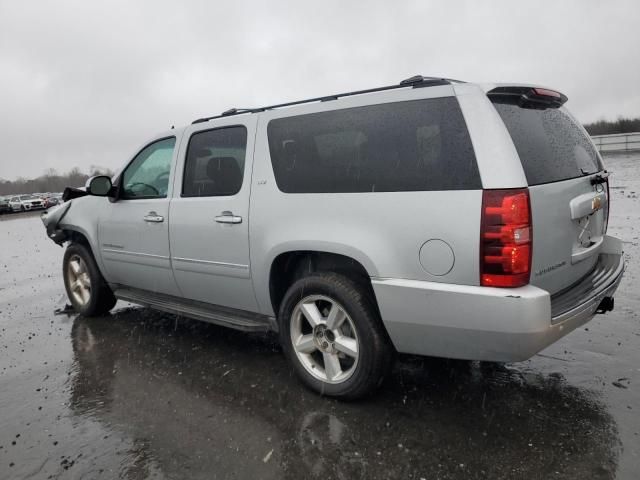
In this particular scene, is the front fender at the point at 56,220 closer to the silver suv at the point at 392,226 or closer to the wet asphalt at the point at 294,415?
the wet asphalt at the point at 294,415

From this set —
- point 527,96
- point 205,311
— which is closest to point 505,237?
point 527,96

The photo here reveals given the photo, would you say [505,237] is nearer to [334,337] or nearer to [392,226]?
[392,226]

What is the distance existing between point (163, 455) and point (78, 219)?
337 centimetres

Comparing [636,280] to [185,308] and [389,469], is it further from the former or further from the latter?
[185,308]

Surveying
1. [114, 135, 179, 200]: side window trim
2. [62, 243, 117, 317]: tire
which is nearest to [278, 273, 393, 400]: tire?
[114, 135, 179, 200]: side window trim

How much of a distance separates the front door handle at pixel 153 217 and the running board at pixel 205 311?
2.33ft

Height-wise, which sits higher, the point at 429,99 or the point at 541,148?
the point at 429,99

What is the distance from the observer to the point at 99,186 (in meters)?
4.45

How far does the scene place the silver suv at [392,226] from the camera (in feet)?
7.97

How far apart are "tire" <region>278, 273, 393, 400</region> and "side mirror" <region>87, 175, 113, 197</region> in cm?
235

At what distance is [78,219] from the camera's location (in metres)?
5.11

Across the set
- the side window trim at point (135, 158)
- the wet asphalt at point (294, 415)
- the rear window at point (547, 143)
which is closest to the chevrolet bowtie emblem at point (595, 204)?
the rear window at point (547, 143)

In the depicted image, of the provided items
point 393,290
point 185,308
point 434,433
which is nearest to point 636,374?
point 434,433

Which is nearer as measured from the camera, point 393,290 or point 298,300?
point 393,290
